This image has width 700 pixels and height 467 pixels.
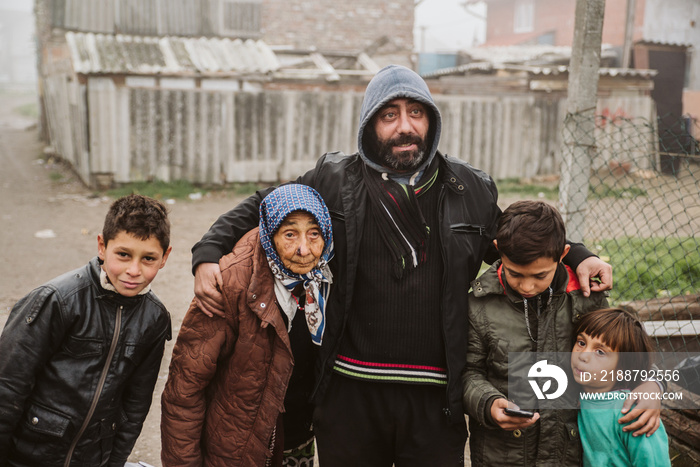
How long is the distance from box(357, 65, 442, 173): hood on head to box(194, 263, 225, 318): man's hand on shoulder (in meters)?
0.75

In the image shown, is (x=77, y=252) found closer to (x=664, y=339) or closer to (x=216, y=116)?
(x=216, y=116)

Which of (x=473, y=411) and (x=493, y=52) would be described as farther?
(x=493, y=52)

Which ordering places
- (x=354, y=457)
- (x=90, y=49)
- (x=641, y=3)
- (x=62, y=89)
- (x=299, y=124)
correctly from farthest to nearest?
(x=641, y=3) < (x=62, y=89) < (x=299, y=124) < (x=90, y=49) < (x=354, y=457)

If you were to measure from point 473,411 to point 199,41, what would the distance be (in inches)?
457

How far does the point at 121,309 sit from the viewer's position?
219 cm

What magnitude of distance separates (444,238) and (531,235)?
314 mm

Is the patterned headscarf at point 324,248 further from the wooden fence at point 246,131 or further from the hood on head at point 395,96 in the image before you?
the wooden fence at point 246,131

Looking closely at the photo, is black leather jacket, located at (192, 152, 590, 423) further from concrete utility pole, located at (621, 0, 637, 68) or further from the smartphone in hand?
concrete utility pole, located at (621, 0, 637, 68)

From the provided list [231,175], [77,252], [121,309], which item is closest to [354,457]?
[121,309]

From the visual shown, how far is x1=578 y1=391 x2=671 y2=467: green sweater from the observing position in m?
2.03

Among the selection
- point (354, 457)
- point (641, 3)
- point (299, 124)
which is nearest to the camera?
point (354, 457)

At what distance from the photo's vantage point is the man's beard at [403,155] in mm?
2297

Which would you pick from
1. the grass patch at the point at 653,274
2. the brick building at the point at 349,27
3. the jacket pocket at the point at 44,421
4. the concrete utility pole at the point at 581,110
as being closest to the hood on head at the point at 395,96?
the jacket pocket at the point at 44,421

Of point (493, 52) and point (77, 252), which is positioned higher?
Answer: point (493, 52)
